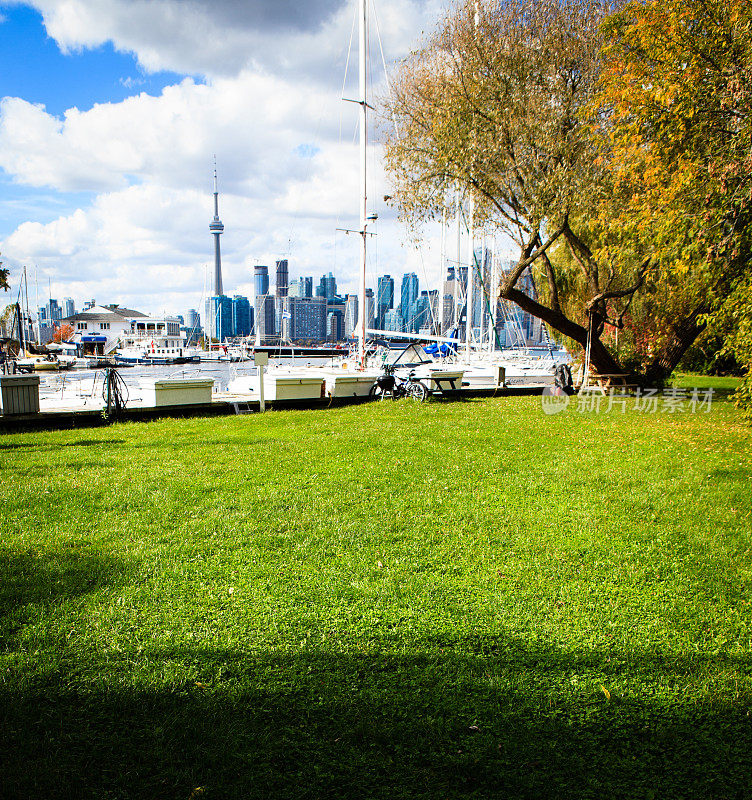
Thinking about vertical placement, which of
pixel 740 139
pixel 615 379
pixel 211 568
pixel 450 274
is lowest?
pixel 211 568

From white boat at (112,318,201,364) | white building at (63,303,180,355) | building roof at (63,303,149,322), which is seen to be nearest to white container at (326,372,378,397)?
white boat at (112,318,201,364)

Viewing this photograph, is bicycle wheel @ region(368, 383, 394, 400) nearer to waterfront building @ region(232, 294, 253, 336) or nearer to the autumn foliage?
the autumn foliage

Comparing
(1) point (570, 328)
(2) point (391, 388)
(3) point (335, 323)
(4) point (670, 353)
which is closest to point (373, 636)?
(2) point (391, 388)

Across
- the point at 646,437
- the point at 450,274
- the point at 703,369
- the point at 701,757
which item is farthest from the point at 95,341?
the point at 701,757

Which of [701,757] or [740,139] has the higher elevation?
[740,139]

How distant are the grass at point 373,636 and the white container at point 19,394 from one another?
19.5 ft

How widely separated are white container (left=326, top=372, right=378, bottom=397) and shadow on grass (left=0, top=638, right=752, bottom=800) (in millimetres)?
14120

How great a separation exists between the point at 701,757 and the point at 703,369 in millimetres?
31296

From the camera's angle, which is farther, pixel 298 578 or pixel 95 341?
pixel 95 341

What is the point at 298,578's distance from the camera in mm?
4613

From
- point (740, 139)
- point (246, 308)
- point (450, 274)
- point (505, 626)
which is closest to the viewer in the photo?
point (505, 626)

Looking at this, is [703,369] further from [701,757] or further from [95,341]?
[95,341]

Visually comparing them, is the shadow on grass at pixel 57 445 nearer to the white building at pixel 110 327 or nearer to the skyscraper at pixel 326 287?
the white building at pixel 110 327

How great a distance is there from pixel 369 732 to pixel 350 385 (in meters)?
15.1
